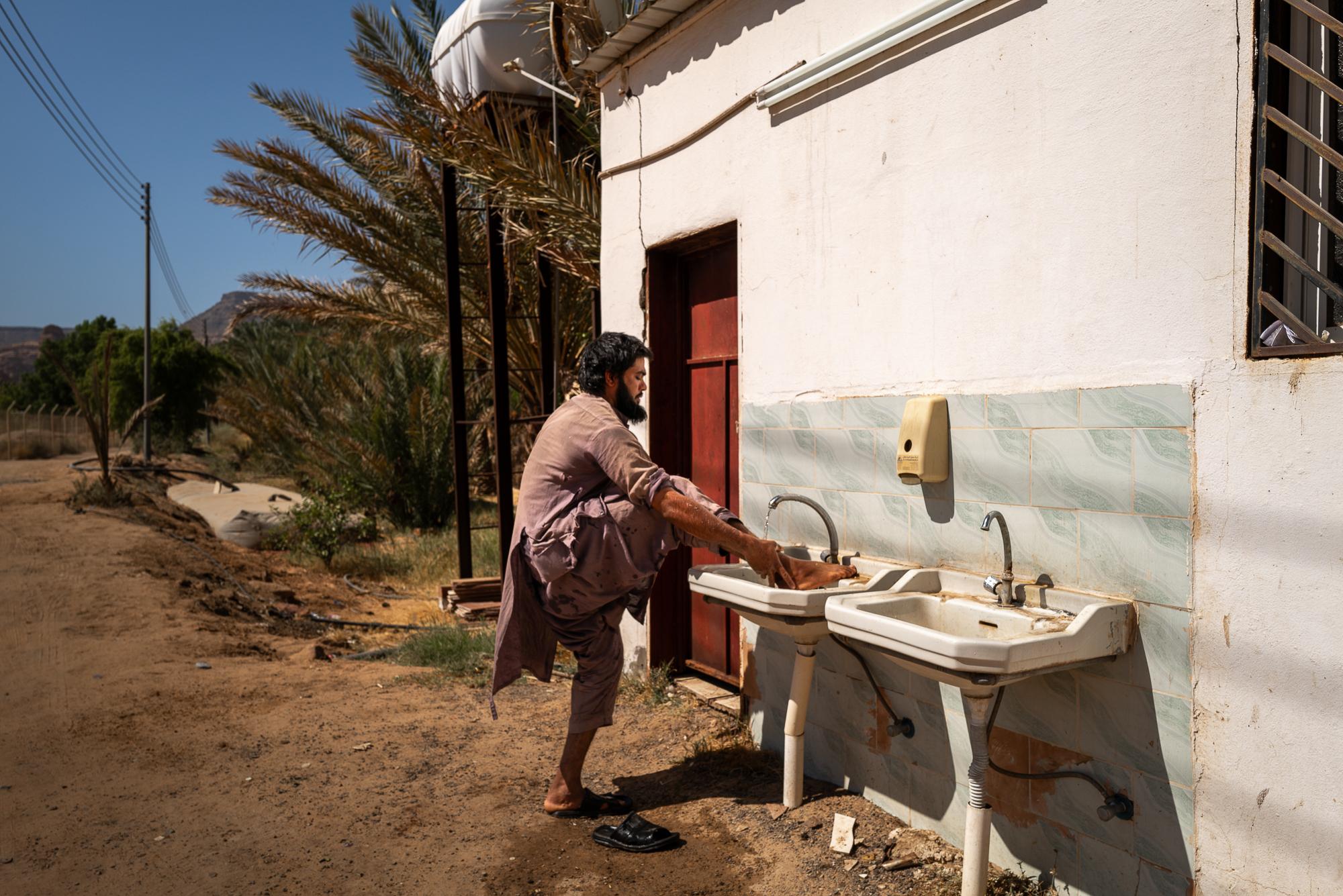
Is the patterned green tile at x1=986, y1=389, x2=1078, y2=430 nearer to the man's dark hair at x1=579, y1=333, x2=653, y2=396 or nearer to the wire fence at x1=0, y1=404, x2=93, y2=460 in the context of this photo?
the man's dark hair at x1=579, y1=333, x2=653, y2=396

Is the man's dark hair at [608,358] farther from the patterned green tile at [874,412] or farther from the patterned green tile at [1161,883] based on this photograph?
the patterned green tile at [1161,883]

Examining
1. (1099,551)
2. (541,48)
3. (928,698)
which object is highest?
(541,48)

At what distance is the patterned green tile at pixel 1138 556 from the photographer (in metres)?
2.54

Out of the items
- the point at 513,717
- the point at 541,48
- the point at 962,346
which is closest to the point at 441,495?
the point at 541,48

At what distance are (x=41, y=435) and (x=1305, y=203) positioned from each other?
96.6 ft

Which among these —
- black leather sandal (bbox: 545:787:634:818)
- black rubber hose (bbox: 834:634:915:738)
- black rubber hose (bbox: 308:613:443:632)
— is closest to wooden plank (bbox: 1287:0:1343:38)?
black rubber hose (bbox: 834:634:915:738)

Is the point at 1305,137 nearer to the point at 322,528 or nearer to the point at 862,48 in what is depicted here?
the point at 862,48

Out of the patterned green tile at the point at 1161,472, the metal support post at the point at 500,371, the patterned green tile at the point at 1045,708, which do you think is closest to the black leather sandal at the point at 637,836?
the patterned green tile at the point at 1045,708

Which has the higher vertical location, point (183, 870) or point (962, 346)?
point (962, 346)

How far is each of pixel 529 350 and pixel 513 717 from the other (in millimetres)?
6827

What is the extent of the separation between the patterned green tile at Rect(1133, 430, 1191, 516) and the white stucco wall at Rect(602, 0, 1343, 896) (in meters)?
0.05

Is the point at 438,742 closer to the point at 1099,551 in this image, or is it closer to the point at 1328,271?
the point at 1099,551

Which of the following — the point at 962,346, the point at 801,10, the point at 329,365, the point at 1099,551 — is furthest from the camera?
the point at 329,365

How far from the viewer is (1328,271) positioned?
7.97ft
